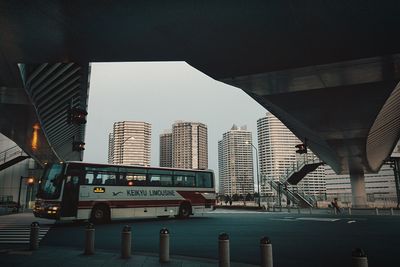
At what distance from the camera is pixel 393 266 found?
735 centimetres

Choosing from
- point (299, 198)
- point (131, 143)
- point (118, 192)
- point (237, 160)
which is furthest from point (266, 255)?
point (237, 160)

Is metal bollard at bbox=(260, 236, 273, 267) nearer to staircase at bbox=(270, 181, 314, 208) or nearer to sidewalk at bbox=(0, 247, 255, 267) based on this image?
sidewalk at bbox=(0, 247, 255, 267)

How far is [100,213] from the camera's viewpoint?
18203mm

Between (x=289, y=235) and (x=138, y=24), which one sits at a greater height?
(x=138, y=24)

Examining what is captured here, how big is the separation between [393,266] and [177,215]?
1647 centimetres

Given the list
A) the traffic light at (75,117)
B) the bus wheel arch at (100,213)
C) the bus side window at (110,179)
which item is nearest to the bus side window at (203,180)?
the bus side window at (110,179)

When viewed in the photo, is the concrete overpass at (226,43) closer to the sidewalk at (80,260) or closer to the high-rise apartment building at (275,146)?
the sidewalk at (80,260)

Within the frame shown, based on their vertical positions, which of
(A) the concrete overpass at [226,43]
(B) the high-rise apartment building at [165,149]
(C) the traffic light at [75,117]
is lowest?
(C) the traffic light at [75,117]

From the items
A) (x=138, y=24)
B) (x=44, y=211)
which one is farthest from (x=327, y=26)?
(x=44, y=211)

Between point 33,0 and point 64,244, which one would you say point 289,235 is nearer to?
point 64,244

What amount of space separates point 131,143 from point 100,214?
68.4 meters

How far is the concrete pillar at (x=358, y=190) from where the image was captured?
43.0 meters

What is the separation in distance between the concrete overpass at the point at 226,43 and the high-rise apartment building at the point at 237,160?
11678 cm

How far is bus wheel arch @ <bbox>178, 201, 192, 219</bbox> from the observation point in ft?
73.4
